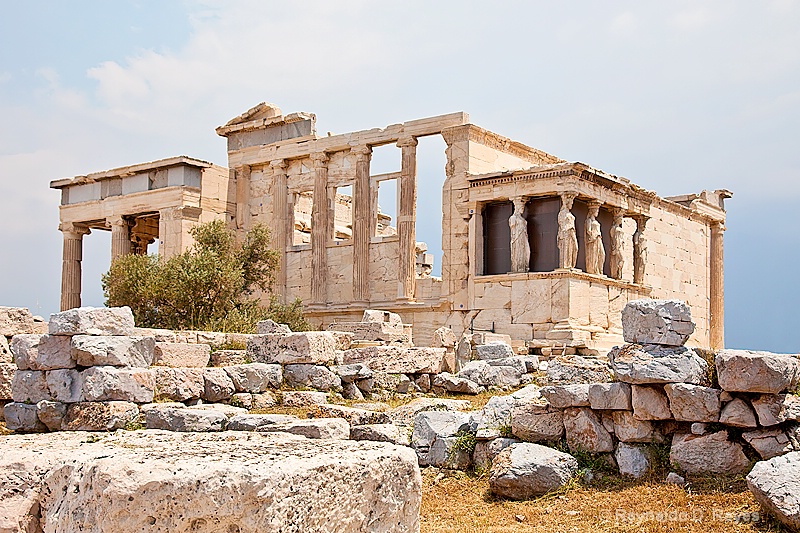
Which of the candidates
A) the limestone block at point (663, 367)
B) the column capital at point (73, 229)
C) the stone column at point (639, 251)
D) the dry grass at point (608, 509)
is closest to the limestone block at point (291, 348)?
the dry grass at point (608, 509)

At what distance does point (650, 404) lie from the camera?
7.86 metres

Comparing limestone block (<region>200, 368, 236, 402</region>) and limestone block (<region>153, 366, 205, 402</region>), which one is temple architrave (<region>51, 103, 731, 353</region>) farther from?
limestone block (<region>153, 366, 205, 402</region>)

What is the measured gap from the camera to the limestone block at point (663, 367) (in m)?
7.78

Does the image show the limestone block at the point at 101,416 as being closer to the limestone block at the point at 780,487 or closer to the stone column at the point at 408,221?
the limestone block at the point at 780,487

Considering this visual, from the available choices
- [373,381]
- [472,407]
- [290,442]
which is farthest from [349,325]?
[290,442]

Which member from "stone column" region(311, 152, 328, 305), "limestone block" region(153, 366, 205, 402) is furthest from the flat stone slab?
"stone column" region(311, 152, 328, 305)

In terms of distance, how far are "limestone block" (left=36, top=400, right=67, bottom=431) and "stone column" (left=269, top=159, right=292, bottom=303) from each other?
14.6m

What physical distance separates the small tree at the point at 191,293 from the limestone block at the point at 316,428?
32.6ft

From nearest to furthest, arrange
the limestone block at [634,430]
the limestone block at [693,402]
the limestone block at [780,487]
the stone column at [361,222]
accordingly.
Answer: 1. the limestone block at [780,487]
2. the limestone block at [693,402]
3. the limestone block at [634,430]
4. the stone column at [361,222]

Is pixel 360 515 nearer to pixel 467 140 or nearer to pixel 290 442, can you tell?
pixel 290 442

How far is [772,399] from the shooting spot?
7.50 metres

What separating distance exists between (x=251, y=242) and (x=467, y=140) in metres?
5.55

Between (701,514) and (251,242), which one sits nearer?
(701,514)

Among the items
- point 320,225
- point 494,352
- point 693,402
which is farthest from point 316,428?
point 320,225
